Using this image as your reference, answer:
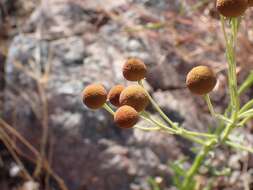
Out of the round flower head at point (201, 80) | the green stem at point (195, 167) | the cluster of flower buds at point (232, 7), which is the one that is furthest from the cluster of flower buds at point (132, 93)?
the green stem at point (195, 167)

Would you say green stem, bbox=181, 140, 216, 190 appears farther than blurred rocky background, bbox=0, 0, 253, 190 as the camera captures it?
No

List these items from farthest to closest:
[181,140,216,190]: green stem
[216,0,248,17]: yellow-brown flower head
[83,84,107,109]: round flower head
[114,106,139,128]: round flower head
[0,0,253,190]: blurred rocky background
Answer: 1. [0,0,253,190]: blurred rocky background
2. [181,140,216,190]: green stem
3. [83,84,107,109]: round flower head
4. [114,106,139,128]: round flower head
5. [216,0,248,17]: yellow-brown flower head

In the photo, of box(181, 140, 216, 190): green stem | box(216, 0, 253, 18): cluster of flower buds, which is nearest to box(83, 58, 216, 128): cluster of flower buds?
box(216, 0, 253, 18): cluster of flower buds

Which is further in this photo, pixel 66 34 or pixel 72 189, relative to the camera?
pixel 66 34

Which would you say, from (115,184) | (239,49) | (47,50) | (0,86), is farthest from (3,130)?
(239,49)

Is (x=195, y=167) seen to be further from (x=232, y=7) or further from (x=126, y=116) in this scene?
(x=232, y=7)

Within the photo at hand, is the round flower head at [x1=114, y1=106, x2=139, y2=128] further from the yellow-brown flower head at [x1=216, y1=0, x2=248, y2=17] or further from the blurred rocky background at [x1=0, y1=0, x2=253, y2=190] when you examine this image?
the blurred rocky background at [x1=0, y1=0, x2=253, y2=190]

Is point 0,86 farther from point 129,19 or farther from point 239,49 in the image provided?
point 239,49
